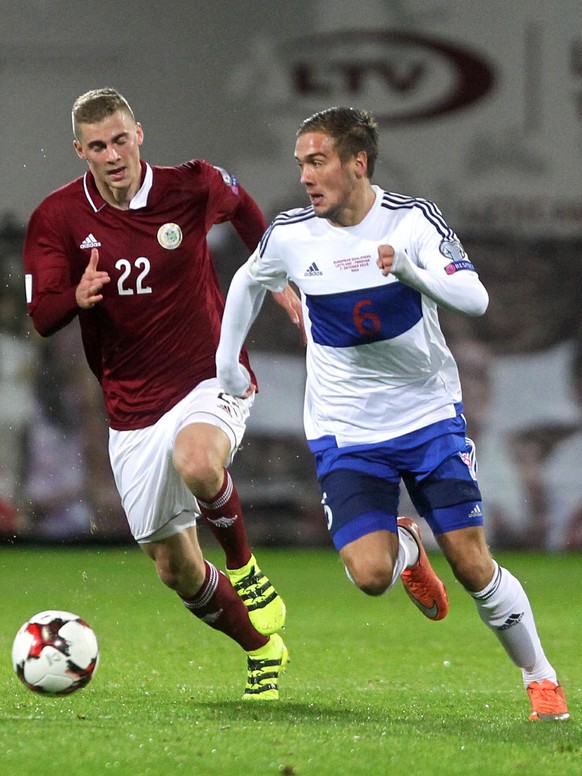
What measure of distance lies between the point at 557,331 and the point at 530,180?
1534mm

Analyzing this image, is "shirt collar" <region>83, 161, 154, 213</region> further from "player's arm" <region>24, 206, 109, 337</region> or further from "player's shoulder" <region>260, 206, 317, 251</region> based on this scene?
"player's shoulder" <region>260, 206, 317, 251</region>

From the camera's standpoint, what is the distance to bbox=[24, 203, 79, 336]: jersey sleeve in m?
6.17

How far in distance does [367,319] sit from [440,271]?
0.43 m

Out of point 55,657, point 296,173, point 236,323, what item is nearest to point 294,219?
point 236,323

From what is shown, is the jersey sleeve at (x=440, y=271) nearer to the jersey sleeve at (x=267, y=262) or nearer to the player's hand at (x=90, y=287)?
the jersey sleeve at (x=267, y=262)

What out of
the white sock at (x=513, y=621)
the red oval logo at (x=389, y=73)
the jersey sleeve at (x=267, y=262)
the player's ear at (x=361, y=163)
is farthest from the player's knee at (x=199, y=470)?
the red oval logo at (x=389, y=73)

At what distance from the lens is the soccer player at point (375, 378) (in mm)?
5492

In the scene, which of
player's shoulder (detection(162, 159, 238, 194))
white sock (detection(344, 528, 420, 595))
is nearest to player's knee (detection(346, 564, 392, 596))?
white sock (detection(344, 528, 420, 595))

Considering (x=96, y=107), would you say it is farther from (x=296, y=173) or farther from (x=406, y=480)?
(x=296, y=173)

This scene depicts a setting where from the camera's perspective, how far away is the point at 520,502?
1411 cm

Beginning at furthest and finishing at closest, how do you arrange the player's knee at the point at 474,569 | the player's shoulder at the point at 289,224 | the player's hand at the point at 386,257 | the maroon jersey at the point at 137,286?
the maroon jersey at the point at 137,286, the player's shoulder at the point at 289,224, the player's knee at the point at 474,569, the player's hand at the point at 386,257

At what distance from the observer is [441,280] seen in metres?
5.16

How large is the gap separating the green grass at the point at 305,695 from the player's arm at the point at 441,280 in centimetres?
155

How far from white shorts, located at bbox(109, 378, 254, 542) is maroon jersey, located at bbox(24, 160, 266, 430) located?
0.31 feet
